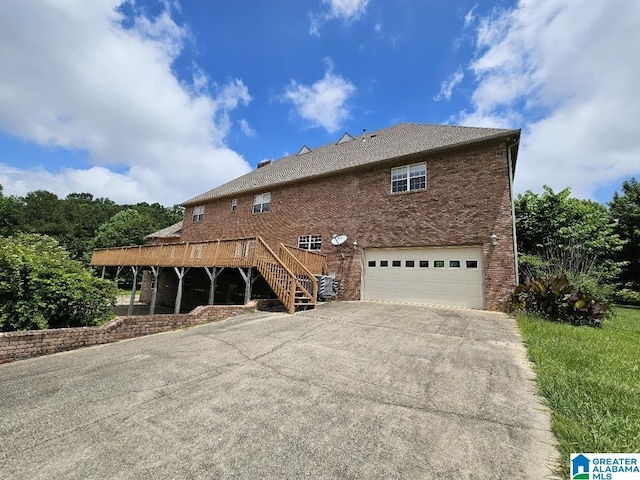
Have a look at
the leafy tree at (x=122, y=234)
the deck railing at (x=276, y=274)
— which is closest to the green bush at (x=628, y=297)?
the deck railing at (x=276, y=274)

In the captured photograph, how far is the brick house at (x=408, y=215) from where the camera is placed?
9602 millimetres

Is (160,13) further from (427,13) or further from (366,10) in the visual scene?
(427,13)

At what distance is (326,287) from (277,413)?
8679 millimetres

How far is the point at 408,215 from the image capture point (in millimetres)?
11219

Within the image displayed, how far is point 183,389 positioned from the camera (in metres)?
3.27

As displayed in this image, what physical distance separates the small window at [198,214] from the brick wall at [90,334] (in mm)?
13391

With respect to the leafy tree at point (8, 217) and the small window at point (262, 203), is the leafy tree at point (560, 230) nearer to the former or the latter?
the small window at point (262, 203)

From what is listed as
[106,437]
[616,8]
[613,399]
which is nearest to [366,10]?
[616,8]

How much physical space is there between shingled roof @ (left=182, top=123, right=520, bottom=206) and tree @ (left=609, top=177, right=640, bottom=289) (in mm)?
16404

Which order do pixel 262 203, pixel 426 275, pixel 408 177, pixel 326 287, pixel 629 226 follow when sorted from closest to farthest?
pixel 426 275 → pixel 326 287 → pixel 408 177 → pixel 262 203 → pixel 629 226

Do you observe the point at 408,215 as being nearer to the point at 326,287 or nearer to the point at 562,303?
the point at 326,287

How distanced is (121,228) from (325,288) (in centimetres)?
4003

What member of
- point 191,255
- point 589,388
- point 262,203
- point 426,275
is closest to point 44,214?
point 262,203

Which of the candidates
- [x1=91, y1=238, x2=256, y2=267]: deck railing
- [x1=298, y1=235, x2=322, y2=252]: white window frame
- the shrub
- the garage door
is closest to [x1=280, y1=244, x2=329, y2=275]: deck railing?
[x1=298, y1=235, x2=322, y2=252]: white window frame
